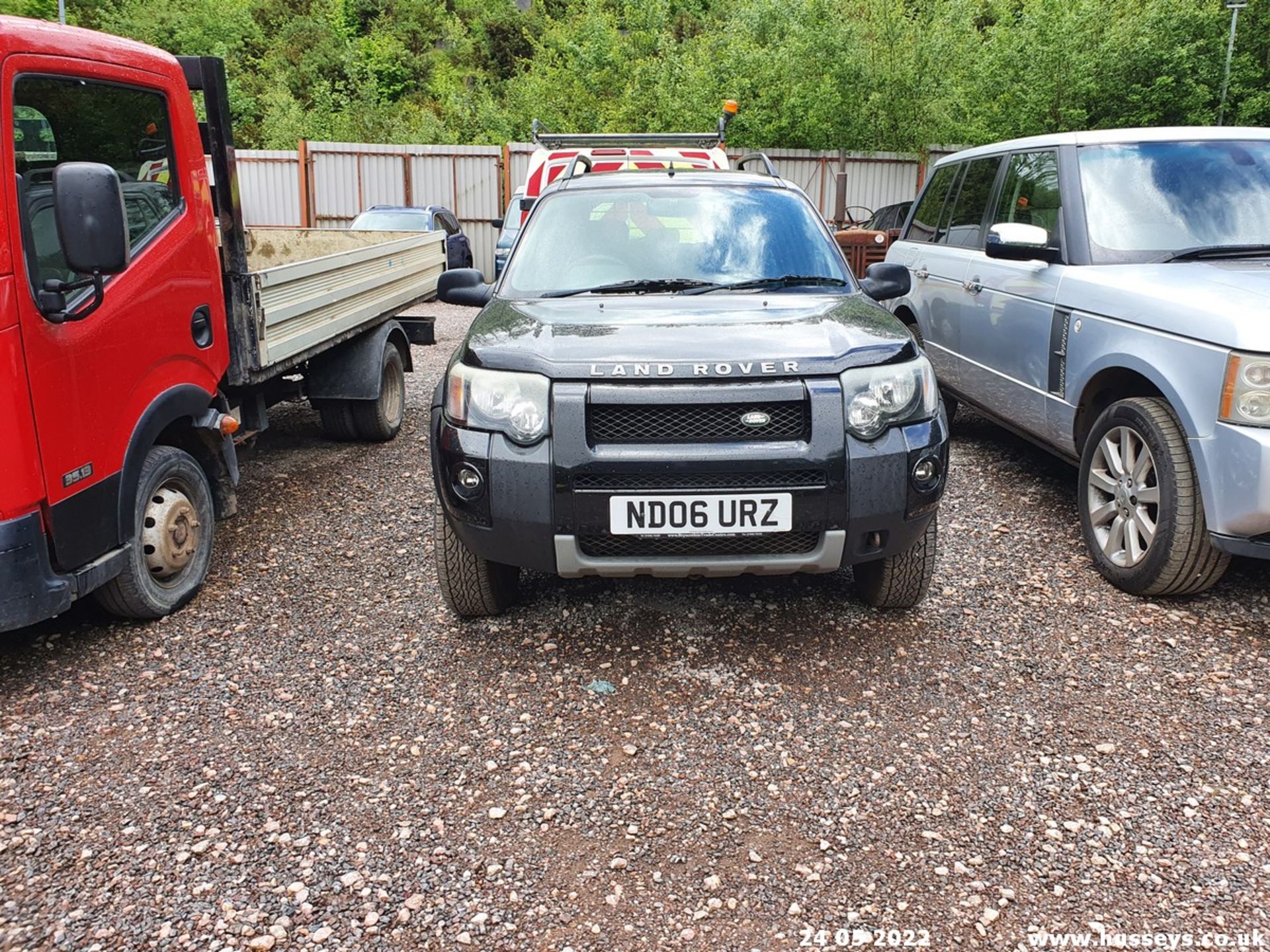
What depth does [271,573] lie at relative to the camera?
451cm

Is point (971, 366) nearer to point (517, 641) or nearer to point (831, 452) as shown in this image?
point (831, 452)

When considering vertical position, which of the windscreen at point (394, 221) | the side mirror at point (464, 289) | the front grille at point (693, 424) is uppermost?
the side mirror at point (464, 289)

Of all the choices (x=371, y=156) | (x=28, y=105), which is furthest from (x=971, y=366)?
(x=371, y=156)

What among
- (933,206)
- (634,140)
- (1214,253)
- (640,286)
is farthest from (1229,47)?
(640,286)

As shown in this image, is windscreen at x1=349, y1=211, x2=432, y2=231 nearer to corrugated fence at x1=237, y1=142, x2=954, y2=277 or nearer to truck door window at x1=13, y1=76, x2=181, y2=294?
corrugated fence at x1=237, y1=142, x2=954, y2=277

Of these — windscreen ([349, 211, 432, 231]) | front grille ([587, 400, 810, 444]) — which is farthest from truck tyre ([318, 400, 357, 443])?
windscreen ([349, 211, 432, 231])

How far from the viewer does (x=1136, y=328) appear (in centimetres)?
403

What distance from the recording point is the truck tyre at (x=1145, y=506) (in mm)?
3760

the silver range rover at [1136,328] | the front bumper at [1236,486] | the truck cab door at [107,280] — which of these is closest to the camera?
the truck cab door at [107,280]

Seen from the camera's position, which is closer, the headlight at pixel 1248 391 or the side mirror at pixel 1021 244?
the headlight at pixel 1248 391

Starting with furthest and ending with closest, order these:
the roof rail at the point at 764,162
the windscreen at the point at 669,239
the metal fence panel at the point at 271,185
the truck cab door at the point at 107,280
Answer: the metal fence panel at the point at 271,185 < the roof rail at the point at 764,162 < the windscreen at the point at 669,239 < the truck cab door at the point at 107,280

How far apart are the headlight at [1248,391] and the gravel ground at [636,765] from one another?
0.87 m

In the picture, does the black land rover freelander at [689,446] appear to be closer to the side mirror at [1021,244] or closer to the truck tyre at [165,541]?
the truck tyre at [165,541]

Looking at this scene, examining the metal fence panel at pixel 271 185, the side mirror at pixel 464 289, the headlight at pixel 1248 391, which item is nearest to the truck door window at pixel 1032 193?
the headlight at pixel 1248 391
